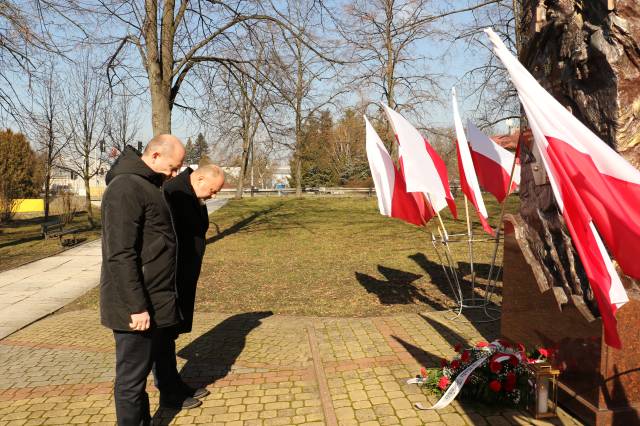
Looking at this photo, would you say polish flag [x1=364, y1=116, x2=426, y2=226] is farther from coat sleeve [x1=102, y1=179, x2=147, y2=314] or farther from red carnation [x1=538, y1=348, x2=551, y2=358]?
coat sleeve [x1=102, y1=179, x2=147, y2=314]

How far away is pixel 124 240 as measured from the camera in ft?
9.66

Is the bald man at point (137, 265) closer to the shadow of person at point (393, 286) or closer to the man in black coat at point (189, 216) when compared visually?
the man in black coat at point (189, 216)

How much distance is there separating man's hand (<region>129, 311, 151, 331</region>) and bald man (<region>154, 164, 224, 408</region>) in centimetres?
80

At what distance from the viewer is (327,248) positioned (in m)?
13.7

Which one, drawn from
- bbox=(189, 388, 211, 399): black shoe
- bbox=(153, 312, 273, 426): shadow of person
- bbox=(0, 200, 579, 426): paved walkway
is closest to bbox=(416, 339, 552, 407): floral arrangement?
bbox=(0, 200, 579, 426): paved walkway

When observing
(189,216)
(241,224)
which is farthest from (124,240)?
(241,224)

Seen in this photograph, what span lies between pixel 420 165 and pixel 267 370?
255 cm

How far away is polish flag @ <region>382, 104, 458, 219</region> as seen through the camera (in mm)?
4969

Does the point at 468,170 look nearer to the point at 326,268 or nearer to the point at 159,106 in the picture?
the point at 326,268

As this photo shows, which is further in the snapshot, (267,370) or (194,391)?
(267,370)

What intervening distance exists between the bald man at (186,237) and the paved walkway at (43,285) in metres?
3.30

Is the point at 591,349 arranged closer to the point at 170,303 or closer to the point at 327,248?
the point at 170,303

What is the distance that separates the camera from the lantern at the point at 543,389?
3.52 meters

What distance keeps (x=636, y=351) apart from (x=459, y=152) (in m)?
2.60
